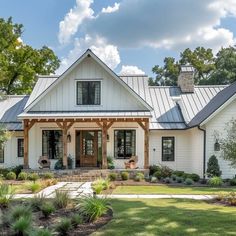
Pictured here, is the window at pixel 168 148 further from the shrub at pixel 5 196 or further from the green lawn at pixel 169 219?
the shrub at pixel 5 196

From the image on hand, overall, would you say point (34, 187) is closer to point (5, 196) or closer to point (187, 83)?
point (5, 196)

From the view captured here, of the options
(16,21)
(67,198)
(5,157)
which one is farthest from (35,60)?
(67,198)

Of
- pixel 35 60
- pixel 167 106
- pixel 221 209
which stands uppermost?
pixel 35 60

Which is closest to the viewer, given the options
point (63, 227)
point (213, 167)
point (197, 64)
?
point (63, 227)

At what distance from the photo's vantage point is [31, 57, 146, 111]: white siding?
71.7ft

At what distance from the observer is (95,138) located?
22812mm

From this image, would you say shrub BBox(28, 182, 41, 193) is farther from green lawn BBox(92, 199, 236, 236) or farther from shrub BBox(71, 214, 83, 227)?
shrub BBox(71, 214, 83, 227)

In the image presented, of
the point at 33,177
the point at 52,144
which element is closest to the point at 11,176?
the point at 33,177

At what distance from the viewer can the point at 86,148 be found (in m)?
22.8

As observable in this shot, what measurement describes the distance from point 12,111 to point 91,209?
1727cm

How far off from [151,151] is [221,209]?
1251 cm

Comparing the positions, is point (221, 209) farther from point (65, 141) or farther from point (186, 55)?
point (186, 55)

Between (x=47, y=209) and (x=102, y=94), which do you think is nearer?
A: (x=47, y=209)

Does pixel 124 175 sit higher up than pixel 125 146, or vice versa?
pixel 125 146
